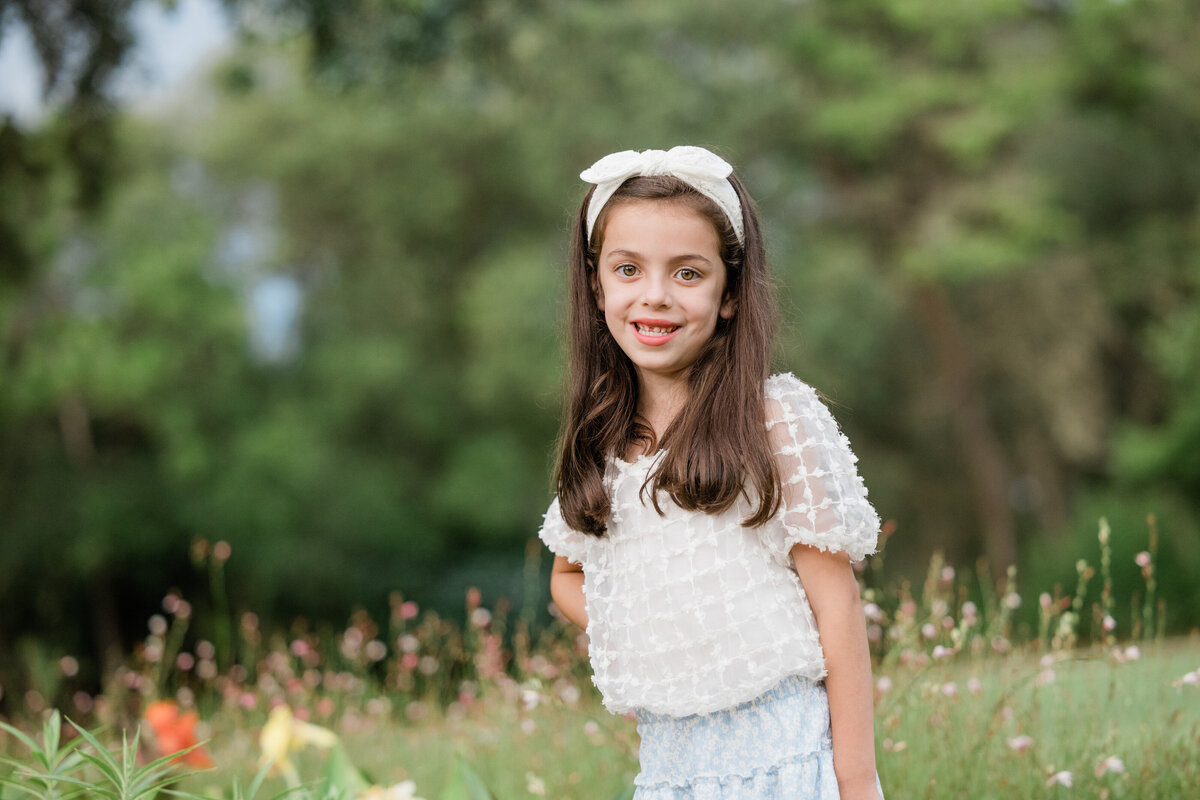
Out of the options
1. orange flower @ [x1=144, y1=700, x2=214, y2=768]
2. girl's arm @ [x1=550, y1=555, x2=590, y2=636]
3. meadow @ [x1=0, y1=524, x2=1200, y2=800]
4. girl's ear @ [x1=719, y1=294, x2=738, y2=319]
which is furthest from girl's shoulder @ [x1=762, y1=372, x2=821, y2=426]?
orange flower @ [x1=144, y1=700, x2=214, y2=768]

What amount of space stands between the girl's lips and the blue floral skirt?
1.95 feet

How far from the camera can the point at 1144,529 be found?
7859 mm

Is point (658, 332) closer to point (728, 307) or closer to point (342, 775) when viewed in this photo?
point (728, 307)

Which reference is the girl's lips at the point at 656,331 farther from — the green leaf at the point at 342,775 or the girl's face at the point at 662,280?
the green leaf at the point at 342,775

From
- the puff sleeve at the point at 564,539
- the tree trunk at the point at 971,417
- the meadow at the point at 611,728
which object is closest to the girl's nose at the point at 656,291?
the puff sleeve at the point at 564,539

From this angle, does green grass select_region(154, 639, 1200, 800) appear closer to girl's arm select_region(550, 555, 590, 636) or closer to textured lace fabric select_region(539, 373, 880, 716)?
girl's arm select_region(550, 555, 590, 636)

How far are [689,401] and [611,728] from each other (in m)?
1.60

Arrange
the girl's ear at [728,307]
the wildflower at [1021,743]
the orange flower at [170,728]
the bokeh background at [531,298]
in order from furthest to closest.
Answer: the bokeh background at [531,298]
the orange flower at [170,728]
the wildflower at [1021,743]
the girl's ear at [728,307]

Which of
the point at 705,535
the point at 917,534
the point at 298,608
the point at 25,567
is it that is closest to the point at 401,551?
the point at 298,608

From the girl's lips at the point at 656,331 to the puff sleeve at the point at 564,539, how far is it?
37cm

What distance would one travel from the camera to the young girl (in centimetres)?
178

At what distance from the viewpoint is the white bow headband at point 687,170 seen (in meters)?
1.90

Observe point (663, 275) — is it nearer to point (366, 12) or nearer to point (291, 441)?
point (366, 12)

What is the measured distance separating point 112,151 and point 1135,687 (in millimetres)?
7464
